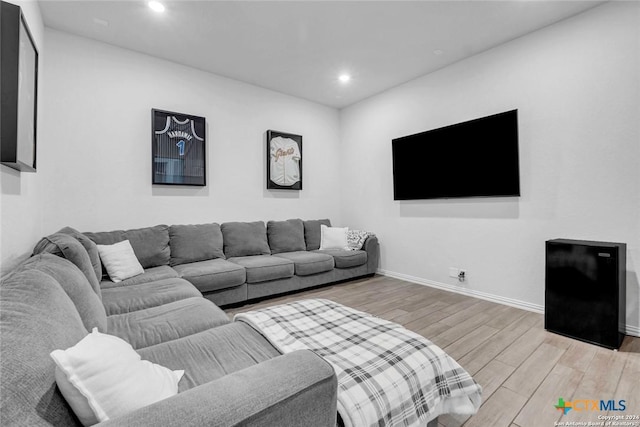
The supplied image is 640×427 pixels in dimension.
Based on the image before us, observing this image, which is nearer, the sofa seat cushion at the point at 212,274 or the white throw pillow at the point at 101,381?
the white throw pillow at the point at 101,381

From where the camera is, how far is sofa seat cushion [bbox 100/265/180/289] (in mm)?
2498

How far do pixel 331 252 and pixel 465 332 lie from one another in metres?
1.97

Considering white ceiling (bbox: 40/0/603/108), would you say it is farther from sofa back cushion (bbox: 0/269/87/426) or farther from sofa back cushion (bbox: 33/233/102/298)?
sofa back cushion (bbox: 0/269/87/426)

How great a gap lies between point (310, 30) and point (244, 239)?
2.49m

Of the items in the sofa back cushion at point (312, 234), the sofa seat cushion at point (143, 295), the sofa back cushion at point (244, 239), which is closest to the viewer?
the sofa seat cushion at point (143, 295)

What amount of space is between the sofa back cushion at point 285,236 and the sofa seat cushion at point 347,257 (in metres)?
0.39

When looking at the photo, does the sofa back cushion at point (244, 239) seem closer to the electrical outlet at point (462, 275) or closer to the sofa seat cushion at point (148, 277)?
the sofa seat cushion at point (148, 277)

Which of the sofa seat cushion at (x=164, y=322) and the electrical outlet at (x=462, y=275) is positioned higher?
the sofa seat cushion at (x=164, y=322)

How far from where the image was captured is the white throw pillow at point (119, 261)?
2.64 metres

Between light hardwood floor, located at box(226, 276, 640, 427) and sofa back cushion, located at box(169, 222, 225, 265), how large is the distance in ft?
2.52

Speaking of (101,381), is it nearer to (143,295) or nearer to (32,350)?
(32,350)

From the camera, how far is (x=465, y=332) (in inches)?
99.2

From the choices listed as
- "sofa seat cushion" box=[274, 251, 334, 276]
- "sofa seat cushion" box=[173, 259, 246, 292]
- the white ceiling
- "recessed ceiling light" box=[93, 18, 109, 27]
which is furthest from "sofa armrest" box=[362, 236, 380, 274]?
"recessed ceiling light" box=[93, 18, 109, 27]

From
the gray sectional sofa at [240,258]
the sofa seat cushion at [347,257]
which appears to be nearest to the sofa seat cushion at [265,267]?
the gray sectional sofa at [240,258]
